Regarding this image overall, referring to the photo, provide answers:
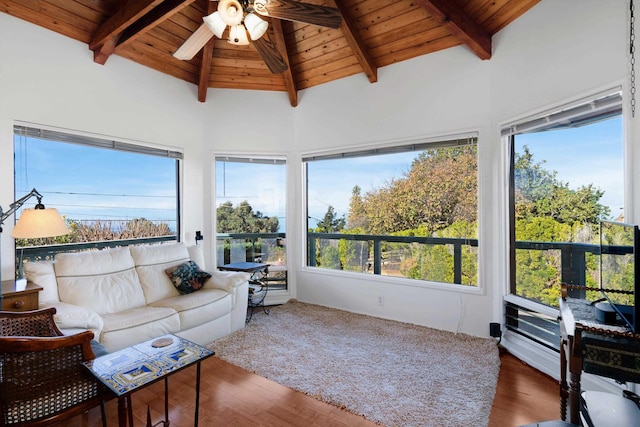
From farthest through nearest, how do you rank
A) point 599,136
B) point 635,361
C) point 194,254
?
point 194,254 → point 599,136 → point 635,361

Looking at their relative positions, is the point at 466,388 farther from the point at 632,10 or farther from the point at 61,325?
the point at 61,325

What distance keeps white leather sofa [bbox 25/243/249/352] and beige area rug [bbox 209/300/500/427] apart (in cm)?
34

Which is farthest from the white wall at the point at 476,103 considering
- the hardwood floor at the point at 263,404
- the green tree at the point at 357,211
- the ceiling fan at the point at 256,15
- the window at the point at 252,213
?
the ceiling fan at the point at 256,15

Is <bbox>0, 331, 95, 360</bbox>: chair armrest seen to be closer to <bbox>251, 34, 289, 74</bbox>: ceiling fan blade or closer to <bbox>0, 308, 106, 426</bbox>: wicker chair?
<bbox>0, 308, 106, 426</bbox>: wicker chair

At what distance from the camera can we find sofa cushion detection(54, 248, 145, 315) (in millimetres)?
2684

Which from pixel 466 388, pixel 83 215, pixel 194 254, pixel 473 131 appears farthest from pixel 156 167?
pixel 466 388

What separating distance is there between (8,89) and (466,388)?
450cm

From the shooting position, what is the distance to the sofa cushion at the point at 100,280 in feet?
8.80

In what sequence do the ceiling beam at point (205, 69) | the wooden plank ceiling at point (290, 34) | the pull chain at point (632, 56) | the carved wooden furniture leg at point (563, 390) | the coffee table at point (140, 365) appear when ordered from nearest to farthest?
1. the coffee table at point (140, 365)
2. the carved wooden furniture leg at point (563, 390)
3. the pull chain at point (632, 56)
4. the wooden plank ceiling at point (290, 34)
5. the ceiling beam at point (205, 69)

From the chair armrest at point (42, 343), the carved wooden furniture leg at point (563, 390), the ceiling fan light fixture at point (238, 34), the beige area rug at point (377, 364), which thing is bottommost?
the beige area rug at point (377, 364)

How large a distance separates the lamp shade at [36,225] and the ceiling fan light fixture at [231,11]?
199cm

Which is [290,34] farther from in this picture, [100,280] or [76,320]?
[76,320]

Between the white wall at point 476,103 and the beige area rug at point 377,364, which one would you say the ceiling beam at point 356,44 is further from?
the beige area rug at point 377,364

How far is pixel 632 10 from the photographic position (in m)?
1.92
